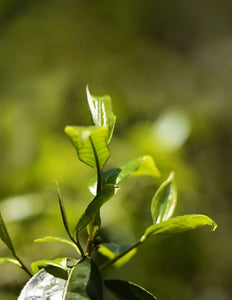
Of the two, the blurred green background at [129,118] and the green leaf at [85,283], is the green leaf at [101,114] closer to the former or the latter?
the green leaf at [85,283]


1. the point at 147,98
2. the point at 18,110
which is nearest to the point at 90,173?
the point at 18,110

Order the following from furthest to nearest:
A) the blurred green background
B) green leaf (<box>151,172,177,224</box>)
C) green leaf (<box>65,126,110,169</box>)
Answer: the blurred green background → green leaf (<box>151,172,177,224</box>) → green leaf (<box>65,126,110,169</box>)

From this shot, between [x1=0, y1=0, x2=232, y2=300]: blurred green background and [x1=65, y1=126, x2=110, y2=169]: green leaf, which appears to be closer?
[x1=65, y1=126, x2=110, y2=169]: green leaf

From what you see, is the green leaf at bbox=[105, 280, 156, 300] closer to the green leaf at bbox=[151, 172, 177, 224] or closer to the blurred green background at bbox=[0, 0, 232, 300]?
the green leaf at bbox=[151, 172, 177, 224]

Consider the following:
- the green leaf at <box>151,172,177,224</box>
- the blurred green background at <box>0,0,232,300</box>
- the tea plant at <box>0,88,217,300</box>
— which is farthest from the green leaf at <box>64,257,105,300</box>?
the blurred green background at <box>0,0,232,300</box>

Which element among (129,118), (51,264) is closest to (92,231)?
(51,264)
